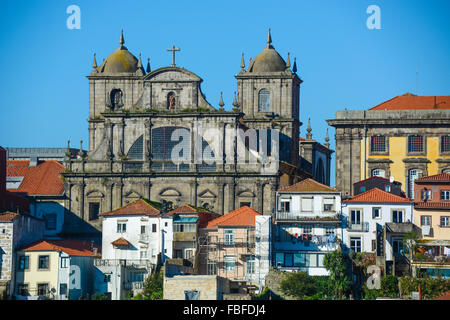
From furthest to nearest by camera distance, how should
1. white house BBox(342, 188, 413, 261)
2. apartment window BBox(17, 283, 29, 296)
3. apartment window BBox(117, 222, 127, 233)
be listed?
apartment window BBox(117, 222, 127, 233) < white house BBox(342, 188, 413, 261) < apartment window BBox(17, 283, 29, 296)

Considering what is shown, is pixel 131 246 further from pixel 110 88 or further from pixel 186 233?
pixel 110 88

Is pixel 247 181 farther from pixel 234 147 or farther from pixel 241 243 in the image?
pixel 241 243

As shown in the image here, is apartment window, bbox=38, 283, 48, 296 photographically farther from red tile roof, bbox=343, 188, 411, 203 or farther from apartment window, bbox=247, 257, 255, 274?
red tile roof, bbox=343, 188, 411, 203

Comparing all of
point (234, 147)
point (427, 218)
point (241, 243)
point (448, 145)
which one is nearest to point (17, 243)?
point (241, 243)

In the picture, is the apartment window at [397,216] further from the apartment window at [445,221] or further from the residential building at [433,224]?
the apartment window at [445,221]

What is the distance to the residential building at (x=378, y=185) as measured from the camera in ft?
302

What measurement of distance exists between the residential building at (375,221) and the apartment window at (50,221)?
80.3 feet

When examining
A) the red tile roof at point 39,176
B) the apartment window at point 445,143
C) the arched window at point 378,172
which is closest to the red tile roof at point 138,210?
the red tile roof at point 39,176

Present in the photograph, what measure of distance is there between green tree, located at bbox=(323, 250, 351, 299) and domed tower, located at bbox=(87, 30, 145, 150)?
33.6 m

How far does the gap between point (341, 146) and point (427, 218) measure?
60.0ft

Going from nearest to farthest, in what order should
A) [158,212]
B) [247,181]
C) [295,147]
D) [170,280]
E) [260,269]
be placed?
[170,280], [260,269], [158,212], [247,181], [295,147]

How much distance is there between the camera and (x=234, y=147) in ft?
316

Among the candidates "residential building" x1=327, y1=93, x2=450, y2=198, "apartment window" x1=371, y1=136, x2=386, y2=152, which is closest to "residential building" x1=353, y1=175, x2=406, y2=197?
"residential building" x1=327, y1=93, x2=450, y2=198

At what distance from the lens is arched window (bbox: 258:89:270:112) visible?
107m
